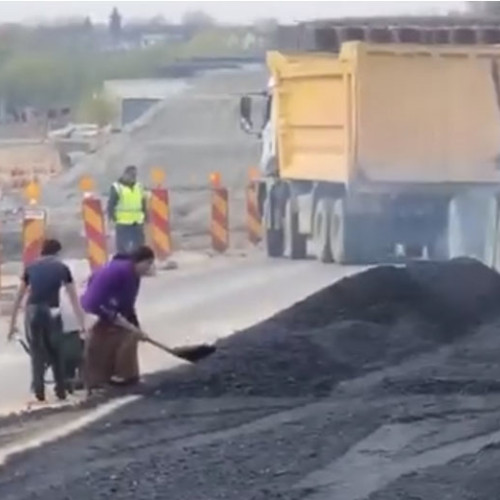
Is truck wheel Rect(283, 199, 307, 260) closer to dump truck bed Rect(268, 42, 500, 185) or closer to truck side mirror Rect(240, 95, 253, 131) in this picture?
truck side mirror Rect(240, 95, 253, 131)

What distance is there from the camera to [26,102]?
79.7m

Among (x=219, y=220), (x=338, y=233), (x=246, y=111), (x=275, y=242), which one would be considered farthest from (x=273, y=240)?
(x=338, y=233)

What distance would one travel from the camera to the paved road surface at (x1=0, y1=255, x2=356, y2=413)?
51.7 feet

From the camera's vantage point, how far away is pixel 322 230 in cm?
2494

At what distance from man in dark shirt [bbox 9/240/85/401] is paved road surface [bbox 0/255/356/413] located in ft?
1.13

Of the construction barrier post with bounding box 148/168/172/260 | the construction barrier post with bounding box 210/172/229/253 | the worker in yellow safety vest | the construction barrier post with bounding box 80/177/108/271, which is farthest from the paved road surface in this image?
the construction barrier post with bounding box 210/172/229/253

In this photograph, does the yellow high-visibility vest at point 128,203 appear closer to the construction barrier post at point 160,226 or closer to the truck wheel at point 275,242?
the construction barrier post at point 160,226

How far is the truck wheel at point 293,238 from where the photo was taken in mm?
26344

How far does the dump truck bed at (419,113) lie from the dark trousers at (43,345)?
9.33m

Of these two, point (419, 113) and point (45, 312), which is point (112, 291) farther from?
point (419, 113)

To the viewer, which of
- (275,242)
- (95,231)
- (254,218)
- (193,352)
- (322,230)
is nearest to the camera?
(193,352)

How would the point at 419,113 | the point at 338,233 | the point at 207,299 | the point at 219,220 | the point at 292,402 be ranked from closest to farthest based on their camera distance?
the point at 292,402 < the point at 207,299 < the point at 419,113 < the point at 338,233 < the point at 219,220

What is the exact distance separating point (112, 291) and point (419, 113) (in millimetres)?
9351

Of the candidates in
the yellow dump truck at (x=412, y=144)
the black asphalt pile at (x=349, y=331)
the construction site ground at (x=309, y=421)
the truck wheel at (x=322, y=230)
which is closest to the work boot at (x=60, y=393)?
the construction site ground at (x=309, y=421)
